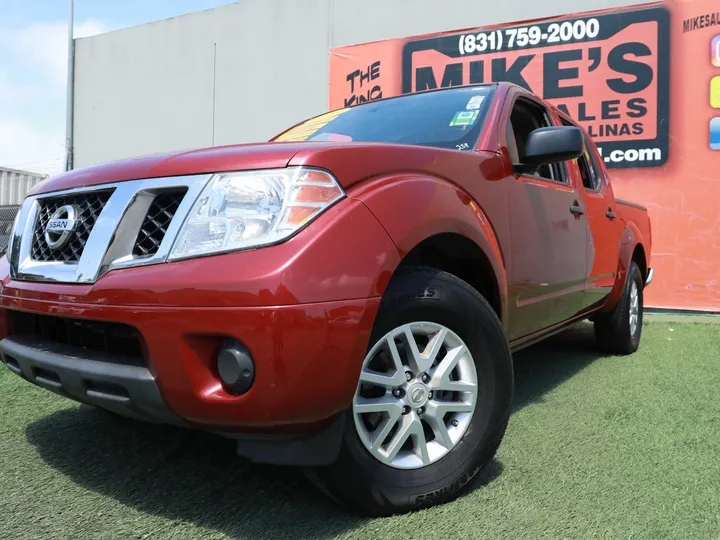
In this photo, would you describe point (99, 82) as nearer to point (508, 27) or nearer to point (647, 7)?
point (508, 27)

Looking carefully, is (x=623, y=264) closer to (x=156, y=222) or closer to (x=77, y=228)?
(x=156, y=222)

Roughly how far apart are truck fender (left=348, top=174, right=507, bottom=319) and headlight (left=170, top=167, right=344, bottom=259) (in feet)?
0.40

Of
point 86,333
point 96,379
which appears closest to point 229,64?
point 86,333

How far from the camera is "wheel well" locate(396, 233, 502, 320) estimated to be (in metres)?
1.83

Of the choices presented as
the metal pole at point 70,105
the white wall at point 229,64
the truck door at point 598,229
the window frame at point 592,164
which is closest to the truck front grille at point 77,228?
the truck door at point 598,229

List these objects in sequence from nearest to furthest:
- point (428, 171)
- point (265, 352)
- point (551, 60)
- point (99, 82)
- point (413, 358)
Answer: point (265, 352), point (413, 358), point (428, 171), point (551, 60), point (99, 82)

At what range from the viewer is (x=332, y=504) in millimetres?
1682

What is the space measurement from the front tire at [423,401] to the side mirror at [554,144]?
804mm

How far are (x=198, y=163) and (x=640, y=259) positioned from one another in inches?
159

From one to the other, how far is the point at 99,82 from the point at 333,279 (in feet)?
39.2

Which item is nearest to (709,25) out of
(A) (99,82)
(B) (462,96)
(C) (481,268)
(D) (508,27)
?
(D) (508,27)

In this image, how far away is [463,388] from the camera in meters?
1.73

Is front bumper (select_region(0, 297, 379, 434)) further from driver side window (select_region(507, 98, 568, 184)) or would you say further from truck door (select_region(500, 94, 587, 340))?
driver side window (select_region(507, 98, 568, 184))

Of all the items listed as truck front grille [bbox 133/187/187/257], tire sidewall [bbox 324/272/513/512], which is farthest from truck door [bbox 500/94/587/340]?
truck front grille [bbox 133/187/187/257]
